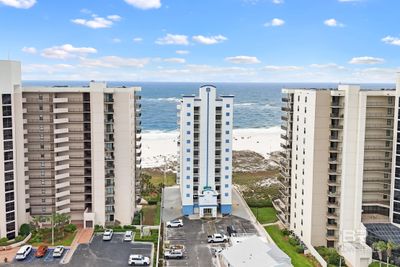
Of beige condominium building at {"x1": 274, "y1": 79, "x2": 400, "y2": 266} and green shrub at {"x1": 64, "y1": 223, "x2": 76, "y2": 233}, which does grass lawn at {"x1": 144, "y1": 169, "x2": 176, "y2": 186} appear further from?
beige condominium building at {"x1": 274, "y1": 79, "x2": 400, "y2": 266}

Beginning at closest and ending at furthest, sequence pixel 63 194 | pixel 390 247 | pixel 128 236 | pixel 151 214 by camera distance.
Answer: pixel 390 247 < pixel 128 236 < pixel 63 194 < pixel 151 214

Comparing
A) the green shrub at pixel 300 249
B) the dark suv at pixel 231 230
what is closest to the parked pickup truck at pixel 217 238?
the dark suv at pixel 231 230

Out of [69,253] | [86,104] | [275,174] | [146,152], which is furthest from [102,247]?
[146,152]

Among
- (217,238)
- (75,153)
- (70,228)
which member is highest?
(75,153)

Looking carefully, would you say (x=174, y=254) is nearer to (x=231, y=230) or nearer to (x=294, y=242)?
(x=231, y=230)

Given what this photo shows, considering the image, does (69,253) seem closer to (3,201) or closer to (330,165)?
(3,201)

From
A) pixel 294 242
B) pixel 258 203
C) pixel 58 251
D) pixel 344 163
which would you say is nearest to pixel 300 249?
pixel 294 242

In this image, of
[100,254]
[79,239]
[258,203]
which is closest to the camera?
[100,254]

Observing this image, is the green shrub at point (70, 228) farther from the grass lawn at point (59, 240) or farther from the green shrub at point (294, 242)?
→ the green shrub at point (294, 242)
